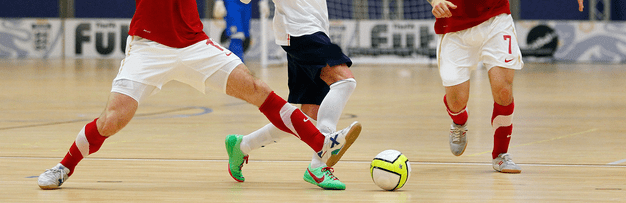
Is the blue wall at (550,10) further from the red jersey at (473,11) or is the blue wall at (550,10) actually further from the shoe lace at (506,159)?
the shoe lace at (506,159)

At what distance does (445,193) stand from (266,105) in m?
0.87

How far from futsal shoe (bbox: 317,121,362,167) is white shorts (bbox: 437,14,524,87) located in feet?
3.71

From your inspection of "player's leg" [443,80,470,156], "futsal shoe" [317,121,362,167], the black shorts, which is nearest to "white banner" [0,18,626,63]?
"player's leg" [443,80,470,156]

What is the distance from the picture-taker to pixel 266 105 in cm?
334

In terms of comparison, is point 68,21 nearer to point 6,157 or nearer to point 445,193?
point 6,157

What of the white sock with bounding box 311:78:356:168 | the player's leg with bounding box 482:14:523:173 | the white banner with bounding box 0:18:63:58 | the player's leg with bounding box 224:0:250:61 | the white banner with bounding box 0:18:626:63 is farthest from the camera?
the white banner with bounding box 0:18:63:58

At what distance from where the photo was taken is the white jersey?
357 cm

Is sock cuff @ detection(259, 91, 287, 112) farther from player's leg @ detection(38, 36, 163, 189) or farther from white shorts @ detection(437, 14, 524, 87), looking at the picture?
white shorts @ detection(437, 14, 524, 87)

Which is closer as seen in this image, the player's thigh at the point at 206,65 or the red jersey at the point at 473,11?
the player's thigh at the point at 206,65

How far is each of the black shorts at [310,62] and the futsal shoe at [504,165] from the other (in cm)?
97

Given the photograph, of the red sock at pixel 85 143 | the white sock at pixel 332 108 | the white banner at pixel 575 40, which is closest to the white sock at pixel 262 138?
the white sock at pixel 332 108

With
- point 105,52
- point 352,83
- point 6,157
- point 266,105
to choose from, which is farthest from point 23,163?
point 105,52

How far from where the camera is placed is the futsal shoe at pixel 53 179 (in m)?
3.24

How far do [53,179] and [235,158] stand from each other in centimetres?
83
